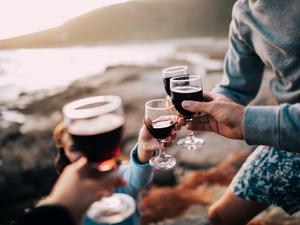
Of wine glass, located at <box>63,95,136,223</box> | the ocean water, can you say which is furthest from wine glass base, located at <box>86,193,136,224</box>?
the ocean water

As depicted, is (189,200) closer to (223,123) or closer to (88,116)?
(223,123)

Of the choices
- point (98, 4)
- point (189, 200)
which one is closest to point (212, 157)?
point (189, 200)

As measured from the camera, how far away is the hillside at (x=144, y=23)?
274 inches

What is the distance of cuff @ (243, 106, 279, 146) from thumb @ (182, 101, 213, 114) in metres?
0.16

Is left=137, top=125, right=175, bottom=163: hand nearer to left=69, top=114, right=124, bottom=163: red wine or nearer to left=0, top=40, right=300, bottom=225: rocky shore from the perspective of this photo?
left=69, top=114, right=124, bottom=163: red wine

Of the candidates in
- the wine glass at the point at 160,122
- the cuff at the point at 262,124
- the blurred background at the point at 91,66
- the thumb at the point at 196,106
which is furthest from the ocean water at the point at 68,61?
the cuff at the point at 262,124

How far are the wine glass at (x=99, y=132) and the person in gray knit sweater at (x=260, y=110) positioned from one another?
18.2 inches

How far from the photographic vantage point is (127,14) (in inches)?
309

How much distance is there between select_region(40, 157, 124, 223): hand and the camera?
3.81ft

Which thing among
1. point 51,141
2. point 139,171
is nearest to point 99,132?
point 139,171

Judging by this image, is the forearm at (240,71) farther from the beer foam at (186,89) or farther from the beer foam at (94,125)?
the beer foam at (94,125)

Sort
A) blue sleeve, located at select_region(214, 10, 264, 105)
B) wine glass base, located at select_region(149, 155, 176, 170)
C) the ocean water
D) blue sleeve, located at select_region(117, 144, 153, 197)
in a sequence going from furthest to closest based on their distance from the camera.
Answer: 1. the ocean water
2. blue sleeve, located at select_region(214, 10, 264, 105)
3. blue sleeve, located at select_region(117, 144, 153, 197)
4. wine glass base, located at select_region(149, 155, 176, 170)

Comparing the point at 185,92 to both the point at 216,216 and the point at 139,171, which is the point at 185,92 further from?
the point at 216,216

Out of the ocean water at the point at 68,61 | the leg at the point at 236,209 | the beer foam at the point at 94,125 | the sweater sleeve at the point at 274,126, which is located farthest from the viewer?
the ocean water at the point at 68,61
